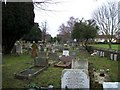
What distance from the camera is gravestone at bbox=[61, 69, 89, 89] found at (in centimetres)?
793

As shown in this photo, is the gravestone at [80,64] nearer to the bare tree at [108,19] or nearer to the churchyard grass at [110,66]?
the churchyard grass at [110,66]

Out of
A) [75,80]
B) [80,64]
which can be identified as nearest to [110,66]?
[80,64]

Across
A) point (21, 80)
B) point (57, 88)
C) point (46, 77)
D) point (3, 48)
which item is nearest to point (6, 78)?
point (21, 80)

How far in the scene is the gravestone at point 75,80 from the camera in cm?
793

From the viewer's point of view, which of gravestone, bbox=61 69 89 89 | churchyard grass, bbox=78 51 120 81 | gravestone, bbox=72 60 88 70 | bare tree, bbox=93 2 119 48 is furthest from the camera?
bare tree, bbox=93 2 119 48

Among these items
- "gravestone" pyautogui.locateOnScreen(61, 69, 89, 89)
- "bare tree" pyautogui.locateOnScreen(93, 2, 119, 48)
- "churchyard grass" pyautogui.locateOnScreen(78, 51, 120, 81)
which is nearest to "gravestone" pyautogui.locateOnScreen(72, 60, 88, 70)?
"churchyard grass" pyautogui.locateOnScreen(78, 51, 120, 81)

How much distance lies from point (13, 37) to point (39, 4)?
17.4 metres

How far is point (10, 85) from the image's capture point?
8.91m

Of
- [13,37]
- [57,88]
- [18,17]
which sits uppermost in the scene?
[18,17]

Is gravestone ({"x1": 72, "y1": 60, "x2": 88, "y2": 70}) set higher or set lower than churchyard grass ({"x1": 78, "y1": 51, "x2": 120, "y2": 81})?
higher

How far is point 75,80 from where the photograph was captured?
7.96 metres

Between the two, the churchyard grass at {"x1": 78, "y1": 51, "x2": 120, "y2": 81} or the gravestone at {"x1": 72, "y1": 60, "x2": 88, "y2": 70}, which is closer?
the gravestone at {"x1": 72, "y1": 60, "x2": 88, "y2": 70}

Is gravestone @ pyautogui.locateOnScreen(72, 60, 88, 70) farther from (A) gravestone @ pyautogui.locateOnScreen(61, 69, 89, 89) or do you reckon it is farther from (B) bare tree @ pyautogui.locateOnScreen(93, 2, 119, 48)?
(B) bare tree @ pyautogui.locateOnScreen(93, 2, 119, 48)

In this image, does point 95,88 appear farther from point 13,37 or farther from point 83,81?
point 13,37
